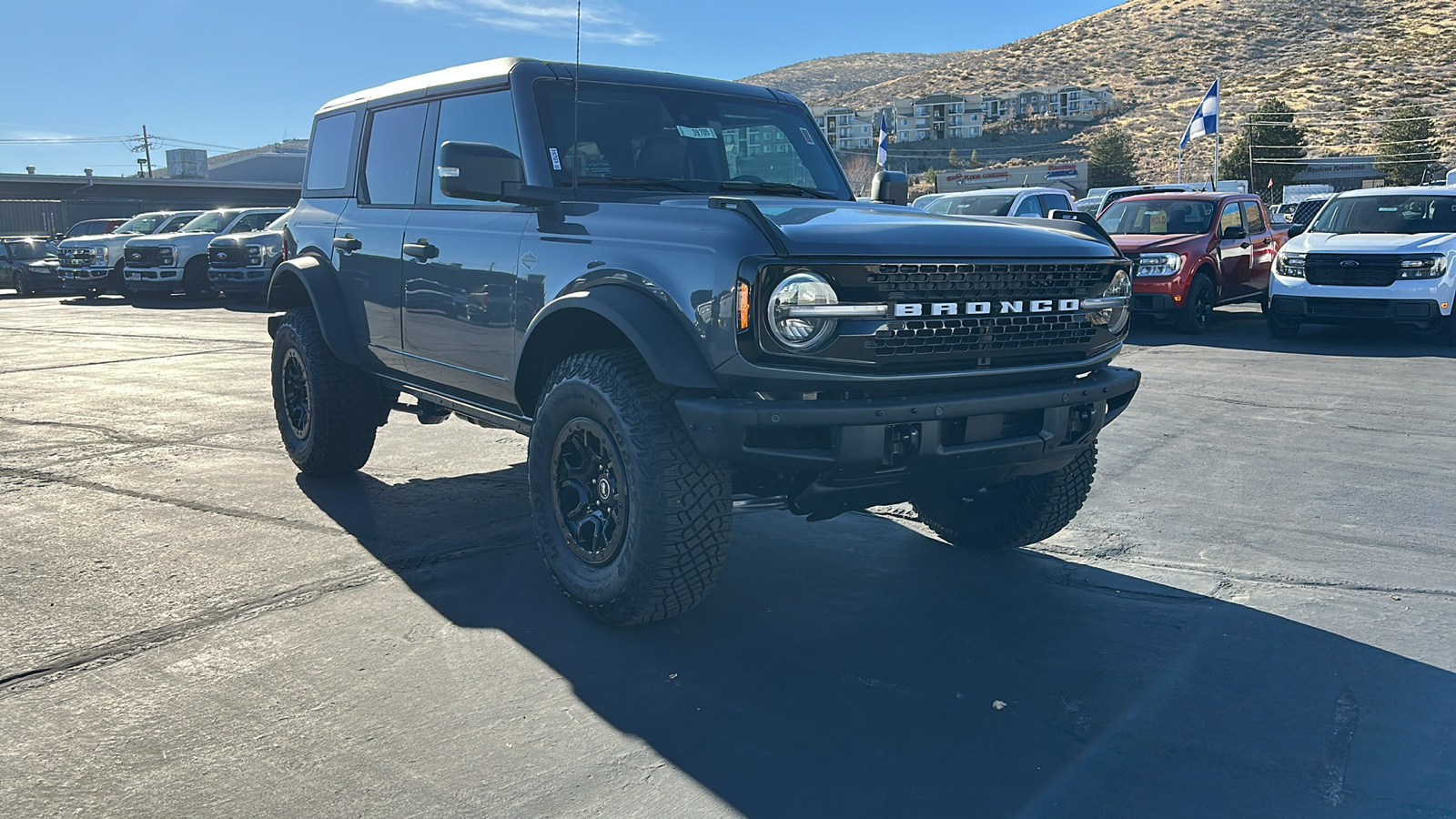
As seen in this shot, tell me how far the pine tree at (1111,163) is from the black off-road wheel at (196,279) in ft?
177

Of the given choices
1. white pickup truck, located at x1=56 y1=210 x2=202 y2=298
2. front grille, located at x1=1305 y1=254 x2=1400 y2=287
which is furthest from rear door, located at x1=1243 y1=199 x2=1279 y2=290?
white pickup truck, located at x1=56 y1=210 x2=202 y2=298

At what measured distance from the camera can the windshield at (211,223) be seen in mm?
23312

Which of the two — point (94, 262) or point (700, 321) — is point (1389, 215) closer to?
point (700, 321)

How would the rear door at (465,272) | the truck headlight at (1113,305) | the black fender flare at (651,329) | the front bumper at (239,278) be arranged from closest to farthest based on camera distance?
1. the black fender flare at (651,329)
2. the truck headlight at (1113,305)
3. the rear door at (465,272)
4. the front bumper at (239,278)

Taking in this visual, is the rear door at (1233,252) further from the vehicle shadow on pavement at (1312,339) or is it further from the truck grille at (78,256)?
the truck grille at (78,256)

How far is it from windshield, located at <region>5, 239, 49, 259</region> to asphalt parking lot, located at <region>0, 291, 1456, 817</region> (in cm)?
2361

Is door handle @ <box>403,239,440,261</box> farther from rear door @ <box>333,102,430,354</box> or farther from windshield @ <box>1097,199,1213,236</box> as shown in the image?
windshield @ <box>1097,199,1213,236</box>

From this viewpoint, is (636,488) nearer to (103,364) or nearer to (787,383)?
(787,383)

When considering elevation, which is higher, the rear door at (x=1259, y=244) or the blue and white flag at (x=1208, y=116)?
the blue and white flag at (x=1208, y=116)

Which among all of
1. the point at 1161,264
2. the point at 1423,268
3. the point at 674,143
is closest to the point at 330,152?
the point at 674,143

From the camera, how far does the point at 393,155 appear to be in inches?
221

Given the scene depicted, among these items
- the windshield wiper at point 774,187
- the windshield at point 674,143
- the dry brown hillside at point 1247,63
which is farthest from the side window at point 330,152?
the dry brown hillside at point 1247,63

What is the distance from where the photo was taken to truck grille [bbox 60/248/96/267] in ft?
76.7

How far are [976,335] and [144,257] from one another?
22.4 metres
